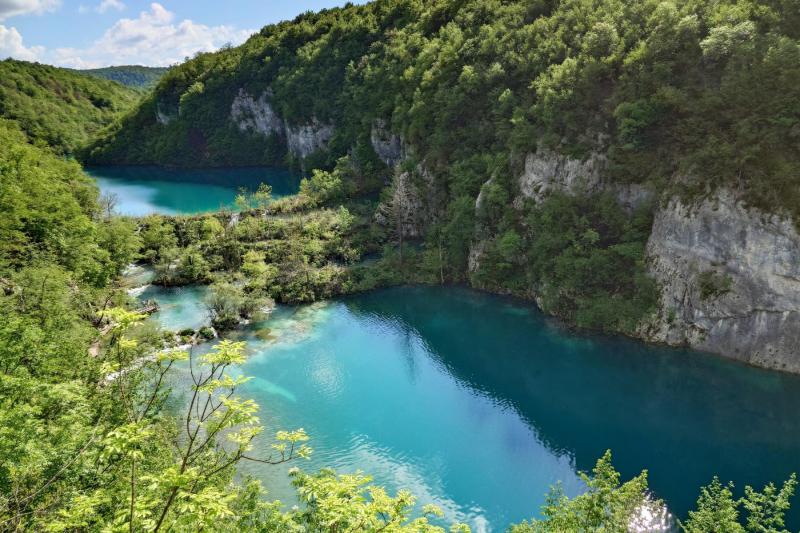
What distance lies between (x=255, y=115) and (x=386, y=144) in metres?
50.7

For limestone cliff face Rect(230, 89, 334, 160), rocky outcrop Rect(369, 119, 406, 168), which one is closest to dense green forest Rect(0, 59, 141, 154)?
limestone cliff face Rect(230, 89, 334, 160)

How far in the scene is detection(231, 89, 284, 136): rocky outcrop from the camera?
104188 millimetres

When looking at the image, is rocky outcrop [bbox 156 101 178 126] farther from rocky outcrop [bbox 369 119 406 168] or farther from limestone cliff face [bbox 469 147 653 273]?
limestone cliff face [bbox 469 147 653 273]

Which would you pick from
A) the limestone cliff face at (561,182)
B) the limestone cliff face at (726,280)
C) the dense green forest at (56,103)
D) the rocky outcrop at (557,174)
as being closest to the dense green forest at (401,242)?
the limestone cliff face at (561,182)

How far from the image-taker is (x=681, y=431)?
89.9 feet

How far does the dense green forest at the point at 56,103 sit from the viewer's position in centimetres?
11925

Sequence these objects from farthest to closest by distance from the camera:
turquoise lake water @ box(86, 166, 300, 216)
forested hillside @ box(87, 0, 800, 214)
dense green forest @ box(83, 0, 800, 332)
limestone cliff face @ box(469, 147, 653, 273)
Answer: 1. turquoise lake water @ box(86, 166, 300, 216)
2. limestone cliff face @ box(469, 147, 653, 273)
3. dense green forest @ box(83, 0, 800, 332)
4. forested hillside @ box(87, 0, 800, 214)

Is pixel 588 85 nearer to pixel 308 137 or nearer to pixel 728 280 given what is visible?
pixel 728 280

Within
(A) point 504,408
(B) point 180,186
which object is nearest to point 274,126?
(B) point 180,186

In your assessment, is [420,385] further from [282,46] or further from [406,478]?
[282,46]

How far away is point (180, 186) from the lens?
9531 cm

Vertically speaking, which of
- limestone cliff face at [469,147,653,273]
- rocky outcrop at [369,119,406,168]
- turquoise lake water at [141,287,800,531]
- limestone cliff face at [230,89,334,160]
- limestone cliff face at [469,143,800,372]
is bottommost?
turquoise lake water at [141,287,800,531]

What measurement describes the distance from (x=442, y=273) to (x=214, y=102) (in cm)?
8756

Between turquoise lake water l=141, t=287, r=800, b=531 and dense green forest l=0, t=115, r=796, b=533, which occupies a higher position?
dense green forest l=0, t=115, r=796, b=533
